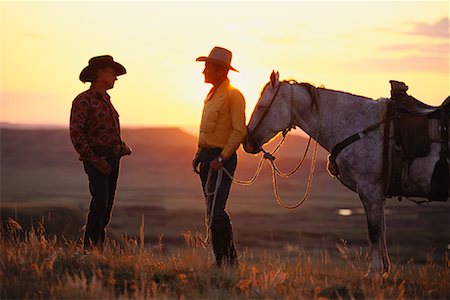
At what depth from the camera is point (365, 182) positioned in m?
8.07

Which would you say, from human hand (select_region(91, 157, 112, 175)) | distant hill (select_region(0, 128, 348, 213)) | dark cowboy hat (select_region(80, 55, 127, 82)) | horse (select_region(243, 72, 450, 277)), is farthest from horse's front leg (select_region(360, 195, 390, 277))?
distant hill (select_region(0, 128, 348, 213))

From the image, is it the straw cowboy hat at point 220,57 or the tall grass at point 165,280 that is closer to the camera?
the tall grass at point 165,280

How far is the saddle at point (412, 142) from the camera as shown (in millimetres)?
8039

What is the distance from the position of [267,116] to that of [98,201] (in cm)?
233

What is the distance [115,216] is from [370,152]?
163ft

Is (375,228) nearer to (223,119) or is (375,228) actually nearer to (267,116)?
(267,116)

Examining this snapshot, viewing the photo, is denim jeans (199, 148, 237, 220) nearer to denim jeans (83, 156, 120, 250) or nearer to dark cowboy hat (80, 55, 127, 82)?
denim jeans (83, 156, 120, 250)

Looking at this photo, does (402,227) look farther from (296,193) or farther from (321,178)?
(321,178)

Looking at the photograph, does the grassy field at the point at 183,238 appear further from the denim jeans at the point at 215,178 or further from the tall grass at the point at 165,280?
the denim jeans at the point at 215,178

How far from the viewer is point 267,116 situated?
8273 millimetres

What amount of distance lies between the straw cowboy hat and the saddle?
2071 mm

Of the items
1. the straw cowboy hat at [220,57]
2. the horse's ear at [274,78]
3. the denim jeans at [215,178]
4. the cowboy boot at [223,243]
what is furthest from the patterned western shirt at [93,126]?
the horse's ear at [274,78]

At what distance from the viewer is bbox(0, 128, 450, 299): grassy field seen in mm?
6938

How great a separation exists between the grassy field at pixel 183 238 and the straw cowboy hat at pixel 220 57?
88.8 inches
